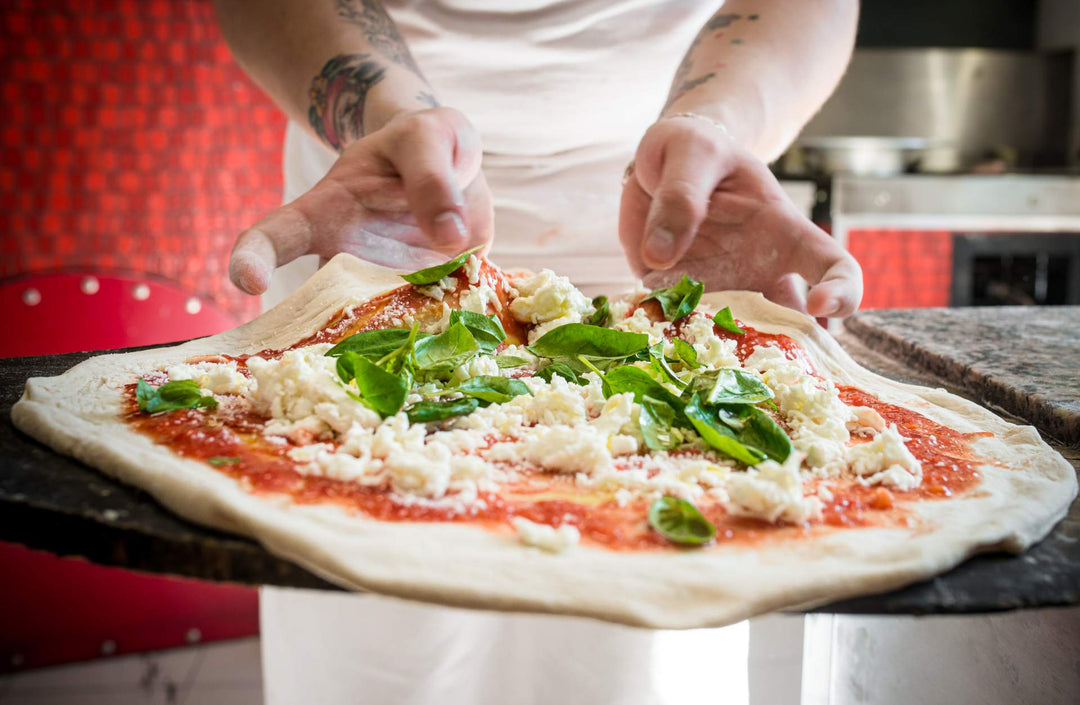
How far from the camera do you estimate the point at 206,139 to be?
14.7ft

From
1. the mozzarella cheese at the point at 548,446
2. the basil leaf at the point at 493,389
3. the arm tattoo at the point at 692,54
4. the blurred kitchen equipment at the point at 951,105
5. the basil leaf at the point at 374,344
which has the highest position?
the blurred kitchen equipment at the point at 951,105

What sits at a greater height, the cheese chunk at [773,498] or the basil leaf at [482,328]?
the basil leaf at [482,328]

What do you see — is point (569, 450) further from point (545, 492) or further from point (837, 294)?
point (837, 294)

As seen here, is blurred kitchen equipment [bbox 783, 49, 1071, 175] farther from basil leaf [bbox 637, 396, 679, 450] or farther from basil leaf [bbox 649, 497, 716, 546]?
basil leaf [bbox 649, 497, 716, 546]

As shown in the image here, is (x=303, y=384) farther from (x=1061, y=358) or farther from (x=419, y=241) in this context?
(x=1061, y=358)

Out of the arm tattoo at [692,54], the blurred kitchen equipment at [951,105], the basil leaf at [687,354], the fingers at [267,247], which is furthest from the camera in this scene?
the blurred kitchen equipment at [951,105]

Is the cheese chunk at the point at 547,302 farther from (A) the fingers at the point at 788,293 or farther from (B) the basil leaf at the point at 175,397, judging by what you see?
(B) the basil leaf at the point at 175,397

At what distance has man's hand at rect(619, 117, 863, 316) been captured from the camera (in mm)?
1639

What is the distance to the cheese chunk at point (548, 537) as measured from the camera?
797mm

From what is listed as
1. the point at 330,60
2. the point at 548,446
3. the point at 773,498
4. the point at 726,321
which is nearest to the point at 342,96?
the point at 330,60

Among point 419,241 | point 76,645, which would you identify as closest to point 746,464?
point 419,241

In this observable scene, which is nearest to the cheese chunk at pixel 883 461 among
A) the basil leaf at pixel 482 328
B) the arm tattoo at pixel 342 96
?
the basil leaf at pixel 482 328

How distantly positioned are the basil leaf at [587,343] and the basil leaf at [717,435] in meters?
0.26

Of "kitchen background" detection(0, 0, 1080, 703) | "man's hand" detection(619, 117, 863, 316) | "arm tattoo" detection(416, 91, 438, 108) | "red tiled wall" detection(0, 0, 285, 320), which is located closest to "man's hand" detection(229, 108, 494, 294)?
"arm tattoo" detection(416, 91, 438, 108)
